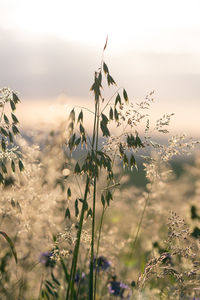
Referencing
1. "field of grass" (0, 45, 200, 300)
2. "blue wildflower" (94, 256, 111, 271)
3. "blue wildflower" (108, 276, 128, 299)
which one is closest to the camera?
"field of grass" (0, 45, 200, 300)

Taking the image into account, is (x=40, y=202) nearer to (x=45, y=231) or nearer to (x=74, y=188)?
(x=45, y=231)

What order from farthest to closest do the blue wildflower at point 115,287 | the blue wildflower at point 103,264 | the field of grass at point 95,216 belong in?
the blue wildflower at point 103,264, the blue wildflower at point 115,287, the field of grass at point 95,216

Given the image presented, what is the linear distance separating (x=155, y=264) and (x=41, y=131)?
1.10 m

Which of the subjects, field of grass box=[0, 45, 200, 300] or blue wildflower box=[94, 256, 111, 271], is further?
blue wildflower box=[94, 256, 111, 271]

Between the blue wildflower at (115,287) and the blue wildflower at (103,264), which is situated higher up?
the blue wildflower at (103,264)

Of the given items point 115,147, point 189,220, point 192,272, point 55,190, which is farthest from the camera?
point 189,220

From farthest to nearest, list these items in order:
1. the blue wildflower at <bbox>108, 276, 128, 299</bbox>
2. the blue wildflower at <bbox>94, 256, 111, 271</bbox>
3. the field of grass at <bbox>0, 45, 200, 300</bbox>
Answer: the blue wildflower at <bbox>94, 256, 111, 271</bbox> → the blue wildflower at <bbox>108, 276, 128, 299</bbox> → the field of grass at <bbox>0, 45, 200, 300</bbox>

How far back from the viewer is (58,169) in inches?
109

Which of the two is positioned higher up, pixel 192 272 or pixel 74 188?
pixel 74 188

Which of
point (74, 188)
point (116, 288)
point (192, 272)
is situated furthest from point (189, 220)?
point (74, 188)

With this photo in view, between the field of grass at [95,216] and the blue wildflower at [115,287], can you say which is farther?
the blue wildflower at [115,287]

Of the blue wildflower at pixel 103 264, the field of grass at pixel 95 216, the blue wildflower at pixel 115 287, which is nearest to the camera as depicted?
the field of grass at pixel 95 216

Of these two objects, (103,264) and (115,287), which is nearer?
(115,287)

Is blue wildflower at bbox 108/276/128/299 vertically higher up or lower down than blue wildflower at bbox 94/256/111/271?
lower down
